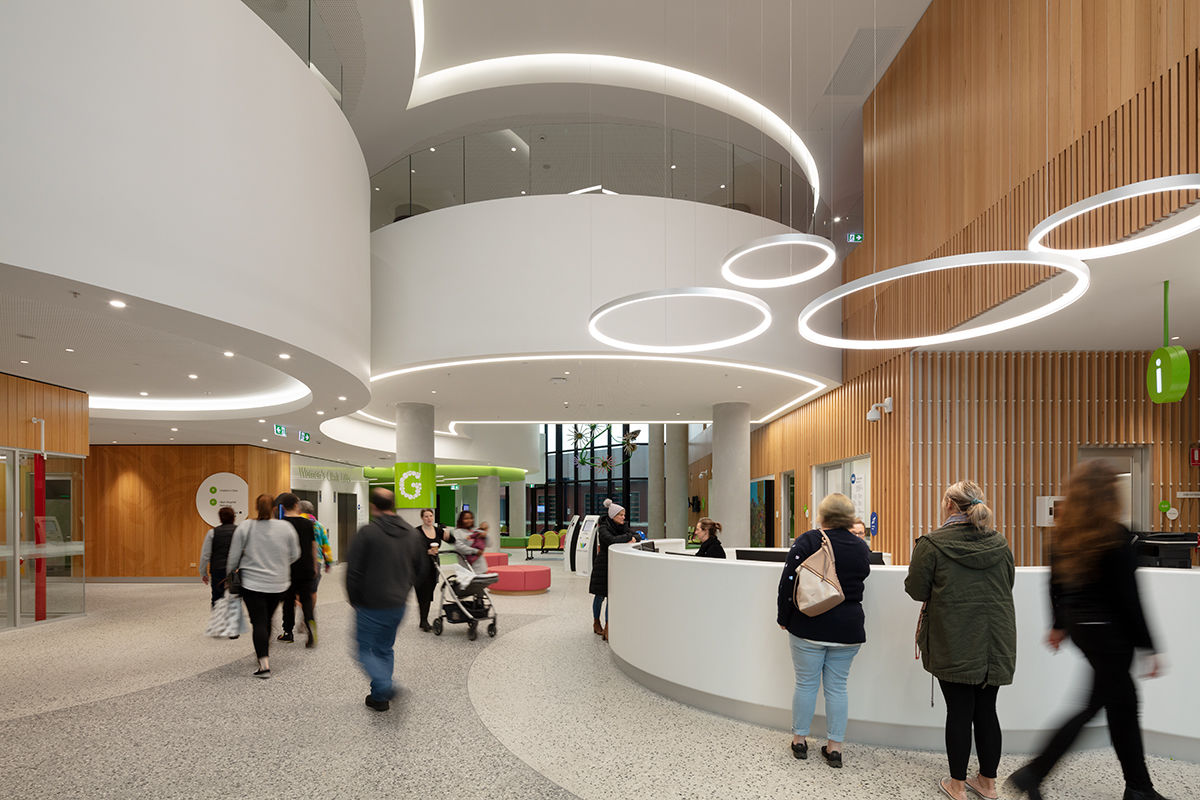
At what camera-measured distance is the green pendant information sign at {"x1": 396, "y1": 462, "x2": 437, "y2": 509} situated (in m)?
14.3

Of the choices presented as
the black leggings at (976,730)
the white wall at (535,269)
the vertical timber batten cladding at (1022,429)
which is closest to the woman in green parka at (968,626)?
the black leggings at (976,730)

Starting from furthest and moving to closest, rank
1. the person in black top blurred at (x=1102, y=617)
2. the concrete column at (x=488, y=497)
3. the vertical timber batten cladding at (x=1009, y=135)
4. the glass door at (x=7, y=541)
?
the concrete column at (x=488, y=497) → the glass door at (x=7, y=541) → the vertical timber batten cladding at (x=1009, y=135) → the person in black top blurred at (x=1102, y=617)

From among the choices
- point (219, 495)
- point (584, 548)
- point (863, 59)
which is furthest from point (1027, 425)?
point (219, 495)

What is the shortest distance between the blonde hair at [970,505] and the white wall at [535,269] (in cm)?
Answer: 713

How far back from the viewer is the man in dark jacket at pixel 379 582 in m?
5.18

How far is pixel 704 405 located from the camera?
16375mm

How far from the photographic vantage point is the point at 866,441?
38.1 feet

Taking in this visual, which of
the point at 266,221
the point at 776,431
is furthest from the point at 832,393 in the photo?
the point at 266,221

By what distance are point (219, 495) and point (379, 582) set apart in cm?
1346

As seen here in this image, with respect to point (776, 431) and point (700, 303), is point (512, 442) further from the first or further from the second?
point (700, 303)

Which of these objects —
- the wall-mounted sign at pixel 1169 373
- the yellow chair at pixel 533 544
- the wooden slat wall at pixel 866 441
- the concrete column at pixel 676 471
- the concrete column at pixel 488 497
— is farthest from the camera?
the concrete column at pixel 488 497

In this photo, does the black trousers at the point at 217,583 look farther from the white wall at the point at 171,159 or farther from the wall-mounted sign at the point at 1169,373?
the wall-mounted sign at the point at 1169,373

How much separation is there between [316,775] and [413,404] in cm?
1126

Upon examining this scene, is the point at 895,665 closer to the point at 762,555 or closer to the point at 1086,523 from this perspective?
the point at 1086,523
